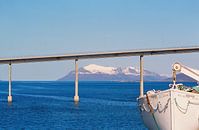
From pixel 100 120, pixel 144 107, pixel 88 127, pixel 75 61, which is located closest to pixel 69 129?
pixel 88 127

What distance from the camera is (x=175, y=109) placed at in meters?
29.0

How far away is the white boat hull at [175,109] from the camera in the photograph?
29016 mm

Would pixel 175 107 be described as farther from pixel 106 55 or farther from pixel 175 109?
pixel 106 55

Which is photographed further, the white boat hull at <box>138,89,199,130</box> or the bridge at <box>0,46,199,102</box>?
the bridge at <box>0,46,199,102</box>

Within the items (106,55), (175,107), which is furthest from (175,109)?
(106,55)

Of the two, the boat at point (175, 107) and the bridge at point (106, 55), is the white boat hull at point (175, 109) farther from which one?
the bridge at point (106, 55)

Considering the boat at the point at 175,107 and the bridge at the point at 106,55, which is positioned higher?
the bridge at the point at 106,55

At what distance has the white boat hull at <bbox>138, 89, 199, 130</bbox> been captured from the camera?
1142 inches

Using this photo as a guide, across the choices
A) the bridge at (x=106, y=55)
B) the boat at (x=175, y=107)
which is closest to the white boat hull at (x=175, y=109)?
the boat at (x=175, y=107)

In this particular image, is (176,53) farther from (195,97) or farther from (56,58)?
(195,97)

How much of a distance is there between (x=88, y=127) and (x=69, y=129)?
257 cm

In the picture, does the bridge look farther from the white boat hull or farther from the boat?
the white boat hull

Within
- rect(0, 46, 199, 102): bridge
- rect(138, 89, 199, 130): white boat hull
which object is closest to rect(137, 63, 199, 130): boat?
rect(138, 89, 199, 130): white boat hull

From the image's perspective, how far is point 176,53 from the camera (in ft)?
351
